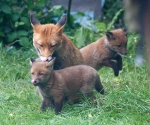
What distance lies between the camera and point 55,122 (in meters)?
4.71

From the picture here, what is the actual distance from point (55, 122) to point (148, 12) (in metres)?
3.28

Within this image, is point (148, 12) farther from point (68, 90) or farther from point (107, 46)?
point (107, 46)

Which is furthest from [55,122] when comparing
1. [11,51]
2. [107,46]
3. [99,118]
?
[11,51]

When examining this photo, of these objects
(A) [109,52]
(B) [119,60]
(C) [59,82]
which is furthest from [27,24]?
(C) [59,82]

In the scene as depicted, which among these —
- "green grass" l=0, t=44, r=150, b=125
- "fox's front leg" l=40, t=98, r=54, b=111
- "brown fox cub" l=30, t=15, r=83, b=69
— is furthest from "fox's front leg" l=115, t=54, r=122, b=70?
"fox's front leg" l=40, t=98, r=54, b=111

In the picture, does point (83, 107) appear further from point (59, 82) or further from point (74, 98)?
point (59, 82)

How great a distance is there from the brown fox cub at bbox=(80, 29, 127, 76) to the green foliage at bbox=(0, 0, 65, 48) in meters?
2.08

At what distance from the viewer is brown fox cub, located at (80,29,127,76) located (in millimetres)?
7480

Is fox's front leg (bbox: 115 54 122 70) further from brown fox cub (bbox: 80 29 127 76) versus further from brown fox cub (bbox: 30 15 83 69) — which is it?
brown fox cub (bbox: 30 15 83 69)

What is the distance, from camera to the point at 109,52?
25.0ft

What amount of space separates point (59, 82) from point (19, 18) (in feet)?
15.3

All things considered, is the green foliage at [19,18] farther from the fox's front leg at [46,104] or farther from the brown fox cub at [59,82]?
the fox's front leg at [46,104]

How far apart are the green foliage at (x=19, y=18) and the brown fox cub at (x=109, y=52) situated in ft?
6.83

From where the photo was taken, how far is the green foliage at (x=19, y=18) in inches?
367
